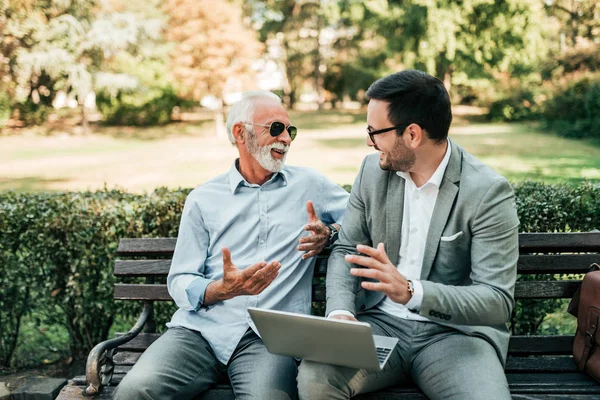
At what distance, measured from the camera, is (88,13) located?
99.9 feet

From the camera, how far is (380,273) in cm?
241

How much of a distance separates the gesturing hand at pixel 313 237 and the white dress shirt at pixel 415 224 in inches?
16.2

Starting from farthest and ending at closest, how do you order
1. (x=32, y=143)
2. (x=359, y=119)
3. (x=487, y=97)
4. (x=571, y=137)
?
(x=359, y=119) < (x=487, y=97) < (x=32, y=143) < (x=571, y=137)

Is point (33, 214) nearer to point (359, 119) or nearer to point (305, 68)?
point (359, 119)

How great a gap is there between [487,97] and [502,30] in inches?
167

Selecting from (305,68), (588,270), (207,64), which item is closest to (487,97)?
(207,64)

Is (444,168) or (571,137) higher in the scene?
(444,168)

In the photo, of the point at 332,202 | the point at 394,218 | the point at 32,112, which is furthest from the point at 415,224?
the point at 32,112

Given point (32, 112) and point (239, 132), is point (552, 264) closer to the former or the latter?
point (239, 132)

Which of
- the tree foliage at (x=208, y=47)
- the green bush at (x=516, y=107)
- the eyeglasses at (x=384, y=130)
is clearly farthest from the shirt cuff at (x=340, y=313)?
Answer: the green bush at (x=516, y=107)

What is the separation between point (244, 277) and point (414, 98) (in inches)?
45.3

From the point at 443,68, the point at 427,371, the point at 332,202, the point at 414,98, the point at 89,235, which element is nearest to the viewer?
the point at 427,371

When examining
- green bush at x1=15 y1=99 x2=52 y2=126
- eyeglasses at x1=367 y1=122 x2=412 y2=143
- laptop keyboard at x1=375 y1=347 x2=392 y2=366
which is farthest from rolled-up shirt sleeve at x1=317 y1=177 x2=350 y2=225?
green bush at x1=15 y1=99 x2=52 y2=126

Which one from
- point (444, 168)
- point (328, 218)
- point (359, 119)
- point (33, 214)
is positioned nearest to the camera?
point (444, 168)
